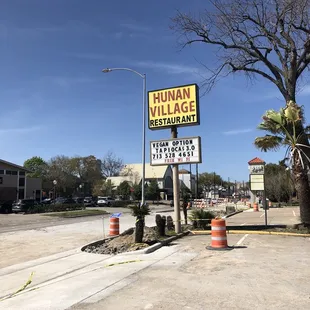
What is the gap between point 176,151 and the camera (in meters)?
16.3

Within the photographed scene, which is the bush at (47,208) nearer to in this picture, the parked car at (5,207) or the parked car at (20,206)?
the parked car at (20,206)

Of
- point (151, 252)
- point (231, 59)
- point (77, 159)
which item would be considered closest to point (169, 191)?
point (77, 159)

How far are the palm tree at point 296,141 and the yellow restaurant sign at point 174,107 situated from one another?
3.69 metres

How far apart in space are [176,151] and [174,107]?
2.02 meters

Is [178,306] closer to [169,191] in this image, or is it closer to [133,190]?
[133,190]

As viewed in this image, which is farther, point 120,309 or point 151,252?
point 151,252

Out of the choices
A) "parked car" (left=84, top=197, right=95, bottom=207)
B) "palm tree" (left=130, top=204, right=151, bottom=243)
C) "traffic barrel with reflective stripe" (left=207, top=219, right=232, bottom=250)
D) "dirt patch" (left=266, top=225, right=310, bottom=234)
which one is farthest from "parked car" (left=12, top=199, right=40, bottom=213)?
"traffic barrel with reflective stripe" (left=207, top=219, right=232, bottom=250)

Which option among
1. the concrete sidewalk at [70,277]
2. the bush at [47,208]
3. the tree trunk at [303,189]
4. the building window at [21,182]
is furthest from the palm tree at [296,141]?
the building window at [21,182]

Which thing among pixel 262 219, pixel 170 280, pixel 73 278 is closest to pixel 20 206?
pixel 262 219

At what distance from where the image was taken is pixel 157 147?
16.9 metres

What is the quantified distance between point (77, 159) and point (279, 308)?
98.1 metres

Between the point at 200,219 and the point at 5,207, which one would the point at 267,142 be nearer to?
the point at 200,219

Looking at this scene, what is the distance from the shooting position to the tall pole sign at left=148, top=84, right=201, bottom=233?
15.9m

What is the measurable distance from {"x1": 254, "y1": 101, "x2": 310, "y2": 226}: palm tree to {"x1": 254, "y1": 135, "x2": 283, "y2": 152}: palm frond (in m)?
0.29
